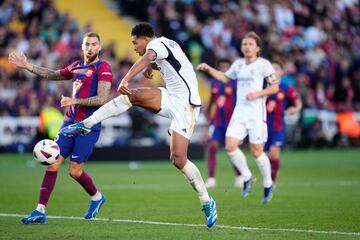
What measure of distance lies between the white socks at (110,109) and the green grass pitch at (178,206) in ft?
4.30

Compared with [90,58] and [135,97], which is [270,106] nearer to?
[90,58]

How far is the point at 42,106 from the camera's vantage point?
94.8ft

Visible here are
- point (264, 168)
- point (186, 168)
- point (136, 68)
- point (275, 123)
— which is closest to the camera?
point (136, 68)

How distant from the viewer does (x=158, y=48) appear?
11461mm

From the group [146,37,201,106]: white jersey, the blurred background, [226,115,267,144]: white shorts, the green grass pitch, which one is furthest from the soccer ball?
the blurred background

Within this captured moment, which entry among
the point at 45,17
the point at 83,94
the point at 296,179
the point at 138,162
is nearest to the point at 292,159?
the point at 138,162

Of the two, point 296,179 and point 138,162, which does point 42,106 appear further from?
point 296,179

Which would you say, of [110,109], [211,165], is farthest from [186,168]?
[211,165]

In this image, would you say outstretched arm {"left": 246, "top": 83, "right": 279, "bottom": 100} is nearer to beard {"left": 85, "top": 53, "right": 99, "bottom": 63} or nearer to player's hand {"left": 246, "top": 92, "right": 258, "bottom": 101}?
player's hand {"left": 246, "top": 92, "right": 258, "bottom": 101}

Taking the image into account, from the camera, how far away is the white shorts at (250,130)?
15680mm

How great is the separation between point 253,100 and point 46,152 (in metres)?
4.84

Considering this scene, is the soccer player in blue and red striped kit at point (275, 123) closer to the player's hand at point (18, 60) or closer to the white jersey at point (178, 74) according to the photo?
the white jersey at point (178, 74)

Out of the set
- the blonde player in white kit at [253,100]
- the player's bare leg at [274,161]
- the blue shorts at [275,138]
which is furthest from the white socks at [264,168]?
the blue shorts at [275,138]

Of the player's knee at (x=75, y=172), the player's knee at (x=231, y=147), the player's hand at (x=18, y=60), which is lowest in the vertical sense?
the player's knee at (x=231, y=147)
